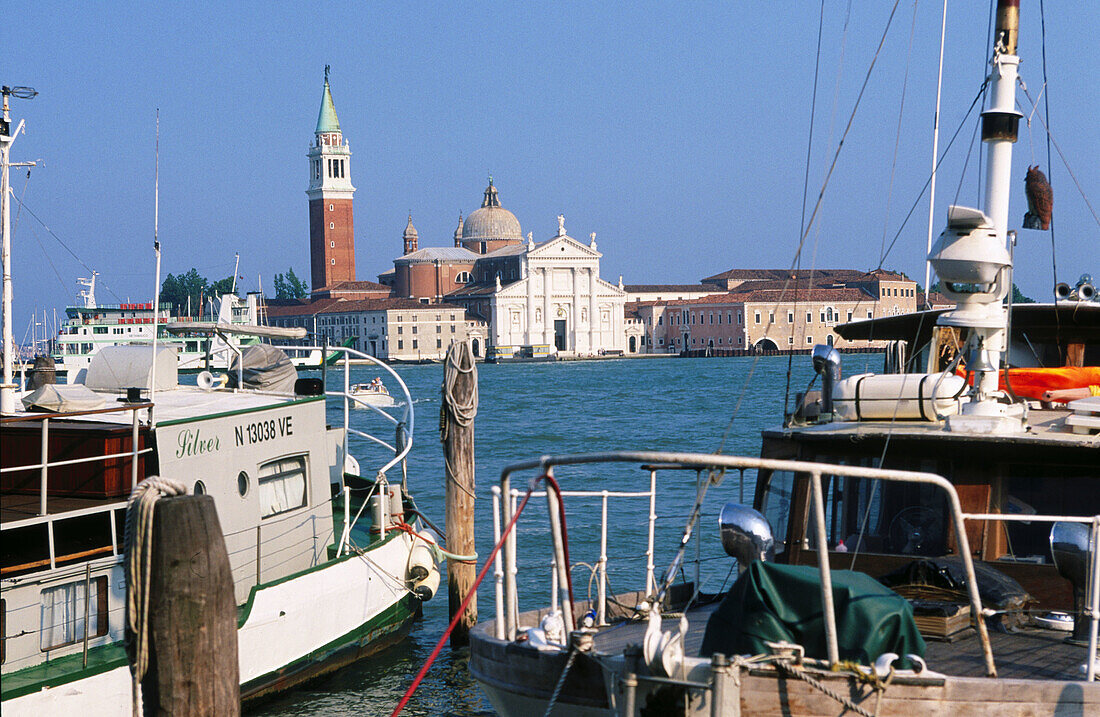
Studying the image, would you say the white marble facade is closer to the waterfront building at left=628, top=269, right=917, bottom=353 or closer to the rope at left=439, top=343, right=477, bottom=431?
the waterfront building at left=628, top=269, right=917, bottom=353

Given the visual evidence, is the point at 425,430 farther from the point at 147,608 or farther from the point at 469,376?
the point at 147,608

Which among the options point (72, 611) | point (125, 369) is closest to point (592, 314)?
point (125, 369)

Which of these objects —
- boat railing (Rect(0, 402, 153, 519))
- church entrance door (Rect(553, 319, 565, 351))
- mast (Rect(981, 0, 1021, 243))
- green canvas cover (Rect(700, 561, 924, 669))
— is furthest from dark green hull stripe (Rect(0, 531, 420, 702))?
church entrance door (Rect(553, 319, 565, 351))

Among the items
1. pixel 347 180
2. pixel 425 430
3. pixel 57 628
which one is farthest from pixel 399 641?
pixel 347 180

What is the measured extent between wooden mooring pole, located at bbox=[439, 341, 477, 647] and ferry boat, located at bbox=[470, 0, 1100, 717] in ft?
13.5

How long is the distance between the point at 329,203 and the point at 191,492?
411 ft

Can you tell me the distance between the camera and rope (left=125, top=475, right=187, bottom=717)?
16.3ft

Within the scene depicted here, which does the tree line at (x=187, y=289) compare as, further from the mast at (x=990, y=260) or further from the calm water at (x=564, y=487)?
the mast at (x=990, y=260)

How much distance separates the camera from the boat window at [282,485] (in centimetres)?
1058

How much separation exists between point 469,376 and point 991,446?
20.2 feet

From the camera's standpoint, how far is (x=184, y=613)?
4941mm

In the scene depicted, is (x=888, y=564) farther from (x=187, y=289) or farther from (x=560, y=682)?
(x=187, y=289)

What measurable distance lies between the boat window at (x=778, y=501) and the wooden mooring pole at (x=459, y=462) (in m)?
4.80

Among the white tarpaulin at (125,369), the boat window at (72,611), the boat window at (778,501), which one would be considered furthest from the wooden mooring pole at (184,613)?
the white tarpaulin at (125,369)
